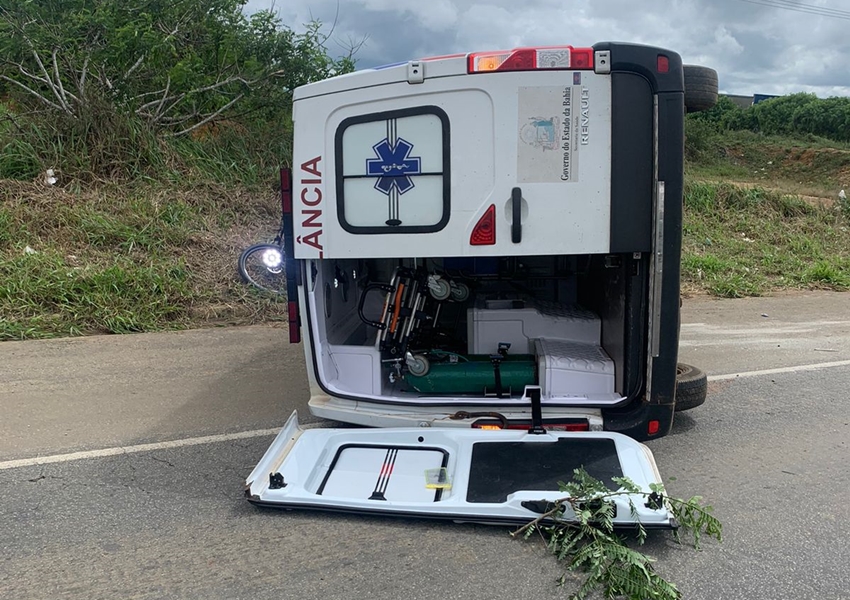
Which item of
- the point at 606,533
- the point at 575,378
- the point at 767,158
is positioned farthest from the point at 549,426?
the point at 767,158

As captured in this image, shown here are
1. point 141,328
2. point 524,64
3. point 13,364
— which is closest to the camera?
point 524,64

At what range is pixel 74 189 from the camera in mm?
10484

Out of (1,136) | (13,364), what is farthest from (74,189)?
(13,364)

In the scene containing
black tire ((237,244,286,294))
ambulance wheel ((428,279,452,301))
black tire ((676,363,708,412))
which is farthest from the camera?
black tire ((237,244,286,294))

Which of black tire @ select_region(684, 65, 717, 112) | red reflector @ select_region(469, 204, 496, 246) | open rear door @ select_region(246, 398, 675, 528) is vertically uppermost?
black tire @ select_region(684, 65, 717, 112)

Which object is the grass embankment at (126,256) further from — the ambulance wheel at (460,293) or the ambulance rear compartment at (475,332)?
the ambulance wheel at (460,293)

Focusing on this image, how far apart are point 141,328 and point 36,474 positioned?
3991 millimetres

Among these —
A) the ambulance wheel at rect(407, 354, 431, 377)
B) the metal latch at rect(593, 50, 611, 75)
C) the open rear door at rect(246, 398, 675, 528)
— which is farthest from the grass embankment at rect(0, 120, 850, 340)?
the metal latch at rect(593, 50, 611, 75)

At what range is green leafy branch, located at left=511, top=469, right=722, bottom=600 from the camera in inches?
111

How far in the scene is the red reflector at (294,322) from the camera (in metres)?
4.23

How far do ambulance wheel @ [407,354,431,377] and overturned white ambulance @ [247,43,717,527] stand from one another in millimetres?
239

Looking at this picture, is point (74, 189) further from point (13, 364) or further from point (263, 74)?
point (13, 364)

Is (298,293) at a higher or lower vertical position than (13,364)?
higher

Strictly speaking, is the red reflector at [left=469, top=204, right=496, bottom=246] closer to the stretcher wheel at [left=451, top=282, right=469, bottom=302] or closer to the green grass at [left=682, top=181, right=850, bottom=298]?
the stretcher wheel at [left=451, top=282, right=469, bottom=302]
